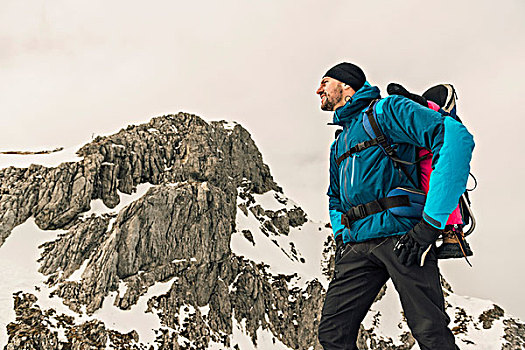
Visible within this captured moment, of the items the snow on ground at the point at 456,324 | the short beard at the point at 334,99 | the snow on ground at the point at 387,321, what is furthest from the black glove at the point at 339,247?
the snow on ground at the point at 456,324

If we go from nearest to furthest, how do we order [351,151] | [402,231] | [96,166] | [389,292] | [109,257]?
[402,231]
[351,151]
[109,257]
[96,166]
[389,292]

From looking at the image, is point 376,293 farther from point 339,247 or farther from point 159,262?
point 159,262

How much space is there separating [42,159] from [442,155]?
269 ft

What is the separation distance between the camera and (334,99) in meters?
4.58

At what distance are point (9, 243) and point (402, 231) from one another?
239ft

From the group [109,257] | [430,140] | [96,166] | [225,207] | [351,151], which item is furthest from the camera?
[225,207]

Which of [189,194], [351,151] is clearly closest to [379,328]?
[189,194]

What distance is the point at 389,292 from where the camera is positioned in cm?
11162

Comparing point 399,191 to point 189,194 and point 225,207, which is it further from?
point 225,207

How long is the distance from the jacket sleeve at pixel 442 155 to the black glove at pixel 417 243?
8 cm

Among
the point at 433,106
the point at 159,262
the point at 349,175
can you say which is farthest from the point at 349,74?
the point at 159,262

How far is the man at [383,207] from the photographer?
325cm

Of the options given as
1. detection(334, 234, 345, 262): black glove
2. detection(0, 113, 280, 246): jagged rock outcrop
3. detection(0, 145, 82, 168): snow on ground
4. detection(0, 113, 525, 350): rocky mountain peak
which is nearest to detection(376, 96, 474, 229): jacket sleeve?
detection(334, 234, 345, 262): black glove

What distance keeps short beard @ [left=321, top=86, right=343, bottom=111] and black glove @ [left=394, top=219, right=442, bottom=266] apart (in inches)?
72.6
